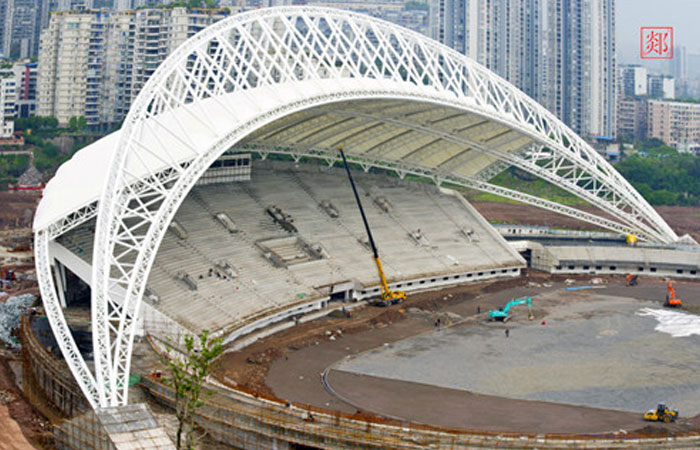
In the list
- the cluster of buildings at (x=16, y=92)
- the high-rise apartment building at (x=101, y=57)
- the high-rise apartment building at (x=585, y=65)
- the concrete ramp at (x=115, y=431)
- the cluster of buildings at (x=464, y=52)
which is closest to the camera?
the concrete ramp at (x=115, y=431)

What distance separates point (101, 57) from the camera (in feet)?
447

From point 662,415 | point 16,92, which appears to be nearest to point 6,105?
point 16,92

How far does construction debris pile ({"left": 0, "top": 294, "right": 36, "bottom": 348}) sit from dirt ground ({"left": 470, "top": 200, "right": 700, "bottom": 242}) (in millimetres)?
57164

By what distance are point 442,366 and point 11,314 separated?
29.2 meters

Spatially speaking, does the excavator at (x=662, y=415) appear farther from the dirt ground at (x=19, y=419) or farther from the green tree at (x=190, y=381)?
the dirt ground at (x=19, y=419)

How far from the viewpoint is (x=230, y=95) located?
5412 centimetres

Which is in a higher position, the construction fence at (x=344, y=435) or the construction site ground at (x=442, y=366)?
the construction fence at (x=344, y=435)

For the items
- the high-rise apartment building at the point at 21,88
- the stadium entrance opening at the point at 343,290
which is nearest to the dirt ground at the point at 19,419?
the stadium entrance opening at the point at 343,290

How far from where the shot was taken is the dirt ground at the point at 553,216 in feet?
324

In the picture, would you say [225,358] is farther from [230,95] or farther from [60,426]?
[230,95]

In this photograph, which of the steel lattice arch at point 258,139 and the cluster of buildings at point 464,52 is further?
the cluster of buildings at point 464,52

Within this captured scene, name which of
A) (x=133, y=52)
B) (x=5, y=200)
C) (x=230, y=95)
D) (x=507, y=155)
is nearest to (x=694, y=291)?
(x=507, y=155)

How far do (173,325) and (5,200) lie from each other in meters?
60.2

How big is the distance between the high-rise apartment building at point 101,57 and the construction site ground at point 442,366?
3212 inches
